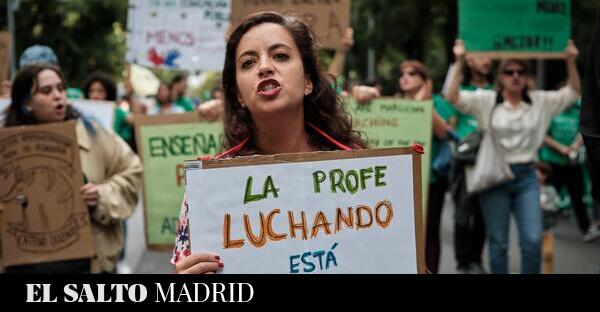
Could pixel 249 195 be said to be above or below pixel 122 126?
below

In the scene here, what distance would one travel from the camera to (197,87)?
34.7 metres

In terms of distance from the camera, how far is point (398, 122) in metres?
5.93

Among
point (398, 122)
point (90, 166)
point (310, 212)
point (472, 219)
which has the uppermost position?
point (398, 122)

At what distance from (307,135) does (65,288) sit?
3.16 feet

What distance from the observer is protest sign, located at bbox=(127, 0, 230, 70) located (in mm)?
6523

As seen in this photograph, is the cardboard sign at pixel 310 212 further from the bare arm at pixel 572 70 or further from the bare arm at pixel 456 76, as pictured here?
the bare arm at pixel 572 70

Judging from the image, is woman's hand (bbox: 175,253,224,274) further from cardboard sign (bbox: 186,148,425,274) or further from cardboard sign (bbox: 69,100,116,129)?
cardboard sign (bbox: 69,100,116,129)

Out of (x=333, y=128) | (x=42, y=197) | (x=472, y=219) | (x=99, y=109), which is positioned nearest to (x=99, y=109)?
(x=99, y=109)

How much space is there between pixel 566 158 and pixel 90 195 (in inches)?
264

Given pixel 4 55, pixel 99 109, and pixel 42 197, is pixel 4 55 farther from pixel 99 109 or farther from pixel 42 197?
pixel 42 197

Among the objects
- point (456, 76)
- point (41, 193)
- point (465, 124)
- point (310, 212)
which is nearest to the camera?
point (310, 212)

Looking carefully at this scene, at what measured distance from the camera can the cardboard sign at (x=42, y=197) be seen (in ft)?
13.6

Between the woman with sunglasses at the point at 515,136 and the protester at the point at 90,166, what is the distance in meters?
2.65

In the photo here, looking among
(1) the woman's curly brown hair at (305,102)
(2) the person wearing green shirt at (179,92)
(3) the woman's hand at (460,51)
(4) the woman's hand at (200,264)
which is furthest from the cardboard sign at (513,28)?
(2) the person wearing green shirt at (179,92)
